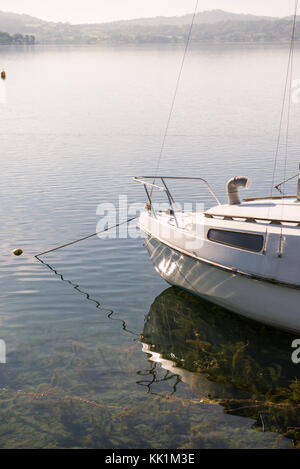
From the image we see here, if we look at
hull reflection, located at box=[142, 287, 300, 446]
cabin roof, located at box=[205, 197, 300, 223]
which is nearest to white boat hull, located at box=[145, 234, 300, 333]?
hull reflection, located at box=[142, 287, 300, 446]

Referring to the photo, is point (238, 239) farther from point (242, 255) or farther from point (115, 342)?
point (115, 342)

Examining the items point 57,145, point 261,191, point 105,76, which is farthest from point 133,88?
point 261,191

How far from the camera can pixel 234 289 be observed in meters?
11.7

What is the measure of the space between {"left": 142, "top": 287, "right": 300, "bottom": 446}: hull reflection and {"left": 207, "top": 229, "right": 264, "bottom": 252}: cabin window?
2001 millimetres

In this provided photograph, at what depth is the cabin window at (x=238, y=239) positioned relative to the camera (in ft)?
36.3

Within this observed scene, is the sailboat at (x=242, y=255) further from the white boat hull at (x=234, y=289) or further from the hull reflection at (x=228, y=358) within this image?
the hull reflection at (x=228, y=358)

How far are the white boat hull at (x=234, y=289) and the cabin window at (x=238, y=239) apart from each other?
0.60 metres

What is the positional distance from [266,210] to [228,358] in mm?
3354

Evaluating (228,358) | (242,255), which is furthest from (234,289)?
(228,358)

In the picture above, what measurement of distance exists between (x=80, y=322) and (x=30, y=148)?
2394cm

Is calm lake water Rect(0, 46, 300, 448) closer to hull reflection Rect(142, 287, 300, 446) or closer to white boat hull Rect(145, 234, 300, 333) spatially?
hull reflection Rect(142, 287, 300, 446)

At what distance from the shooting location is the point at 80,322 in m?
12.9

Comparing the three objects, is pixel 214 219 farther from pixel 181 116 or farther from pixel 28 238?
pixel 181 116

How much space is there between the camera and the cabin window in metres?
11.1
